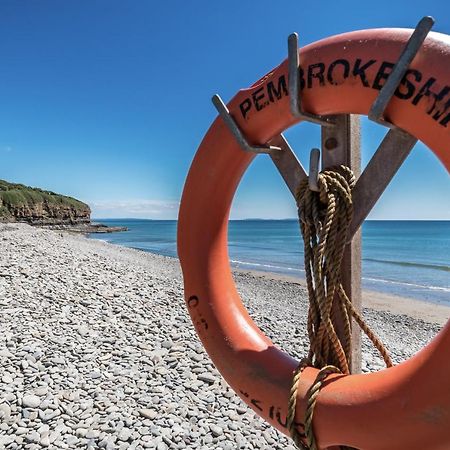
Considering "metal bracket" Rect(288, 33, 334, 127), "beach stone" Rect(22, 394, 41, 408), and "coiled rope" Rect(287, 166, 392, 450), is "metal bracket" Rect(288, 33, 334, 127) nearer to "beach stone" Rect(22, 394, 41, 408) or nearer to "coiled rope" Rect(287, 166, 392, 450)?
"coiled rope" Rect(287, 166, 392, 450)

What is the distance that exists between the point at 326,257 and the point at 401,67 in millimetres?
624

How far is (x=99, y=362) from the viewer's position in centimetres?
371

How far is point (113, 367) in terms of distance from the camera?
3.64 meters

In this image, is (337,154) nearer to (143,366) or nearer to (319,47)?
(319,47)

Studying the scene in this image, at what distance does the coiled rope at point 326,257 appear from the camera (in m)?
1.39

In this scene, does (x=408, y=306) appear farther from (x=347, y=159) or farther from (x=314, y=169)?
(x=314, y=169)

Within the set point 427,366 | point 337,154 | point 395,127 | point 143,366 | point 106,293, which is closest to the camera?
point 427,366

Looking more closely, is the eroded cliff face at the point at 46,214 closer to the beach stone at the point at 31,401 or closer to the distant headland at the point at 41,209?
the distant headland at the point at 41,209

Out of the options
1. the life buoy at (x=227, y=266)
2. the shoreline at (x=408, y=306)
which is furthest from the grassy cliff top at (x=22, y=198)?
the life buoy at (x=227, y=266)

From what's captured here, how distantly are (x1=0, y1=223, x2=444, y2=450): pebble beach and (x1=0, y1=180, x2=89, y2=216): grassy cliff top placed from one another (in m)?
37.2

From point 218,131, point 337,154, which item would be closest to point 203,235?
point 218,131

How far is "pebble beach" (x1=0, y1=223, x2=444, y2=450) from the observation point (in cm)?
281

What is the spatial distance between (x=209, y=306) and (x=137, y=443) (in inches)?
62.3

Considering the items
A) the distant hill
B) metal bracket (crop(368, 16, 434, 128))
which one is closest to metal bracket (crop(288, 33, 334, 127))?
metal bracket (crop(368, 16, 434, 128))
